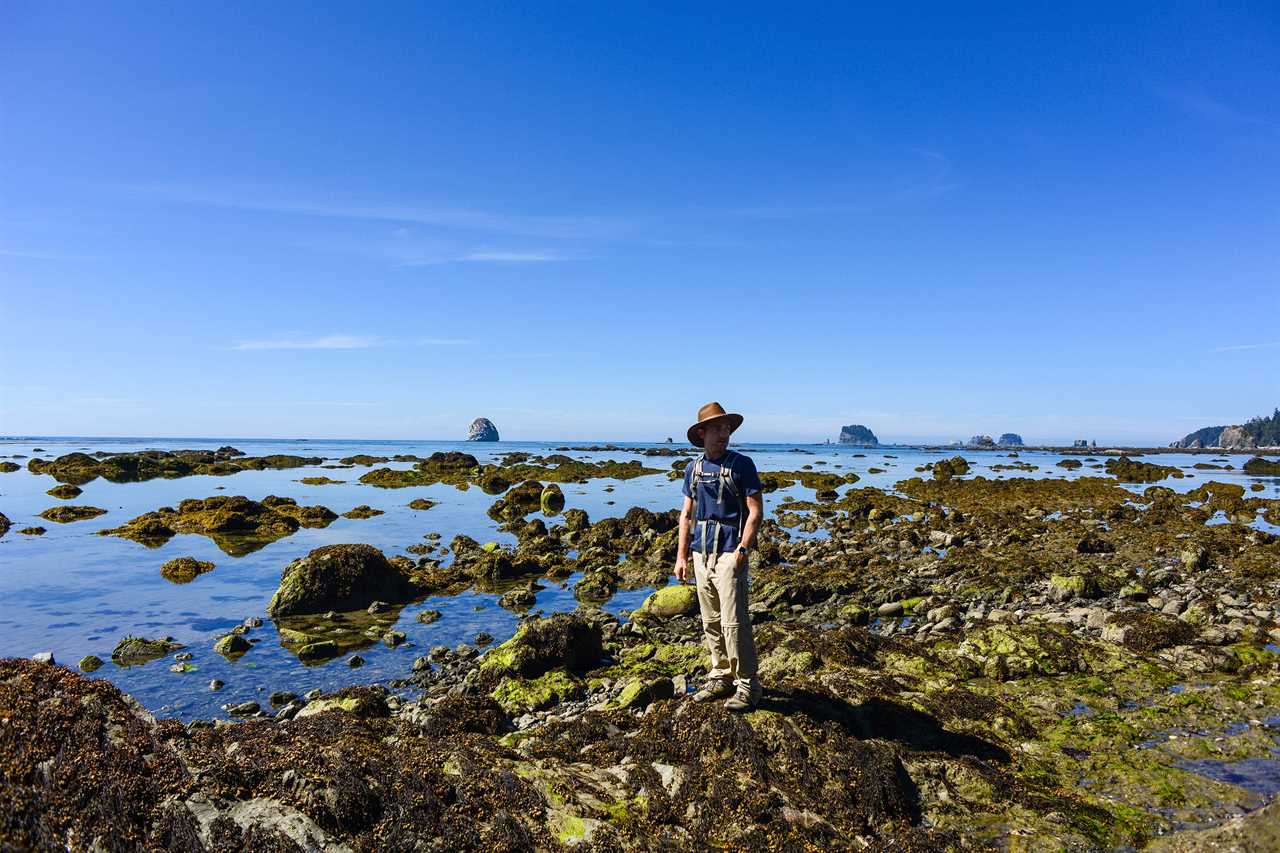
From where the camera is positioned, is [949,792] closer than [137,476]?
Yes

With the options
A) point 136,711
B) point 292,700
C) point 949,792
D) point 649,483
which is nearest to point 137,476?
point 649,483

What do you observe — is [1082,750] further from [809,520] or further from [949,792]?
[809,520]

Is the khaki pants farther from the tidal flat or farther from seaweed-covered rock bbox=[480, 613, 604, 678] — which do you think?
seaweed-covered rock bbox=[480, 613, 604, 678]

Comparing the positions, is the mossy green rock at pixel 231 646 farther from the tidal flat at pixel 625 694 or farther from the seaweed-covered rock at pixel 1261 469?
the seaweed-covered rock at pixel 1261 469

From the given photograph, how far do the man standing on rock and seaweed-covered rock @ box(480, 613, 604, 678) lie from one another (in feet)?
15.5

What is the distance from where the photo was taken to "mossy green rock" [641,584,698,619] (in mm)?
15555

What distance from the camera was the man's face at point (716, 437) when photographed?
7.66 metres

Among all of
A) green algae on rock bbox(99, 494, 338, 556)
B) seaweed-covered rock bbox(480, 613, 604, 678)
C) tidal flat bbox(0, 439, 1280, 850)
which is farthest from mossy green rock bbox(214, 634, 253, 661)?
green algae on rock bbox(99, 494, 338, 556)

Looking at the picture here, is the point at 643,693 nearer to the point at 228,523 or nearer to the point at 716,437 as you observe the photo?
the point at 716,437

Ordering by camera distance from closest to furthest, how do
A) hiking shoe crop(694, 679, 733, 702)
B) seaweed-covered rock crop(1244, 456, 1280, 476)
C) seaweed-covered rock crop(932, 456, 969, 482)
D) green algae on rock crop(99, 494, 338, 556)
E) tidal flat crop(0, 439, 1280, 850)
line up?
tidal flat crop(0, 439, 1280, 850) → hiking shoe crop(694, 679, 733, 702) → green algae on rock crop(99, 494, 338, 556) → seaweed-covered rock crop(932, 456, 969, 482) → seaweed-covered rock crop(1244, 456, 1280, 476)

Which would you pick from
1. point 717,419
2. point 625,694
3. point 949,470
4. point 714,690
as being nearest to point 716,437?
point 717,419

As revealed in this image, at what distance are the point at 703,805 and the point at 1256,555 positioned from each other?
25.2 meters

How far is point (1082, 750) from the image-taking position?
297 inches

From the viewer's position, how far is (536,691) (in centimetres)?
1073
